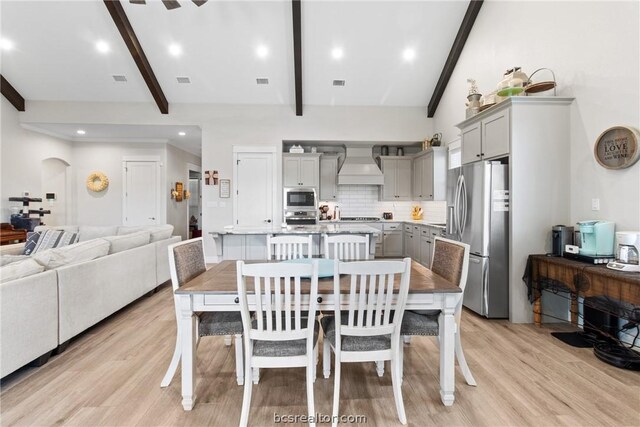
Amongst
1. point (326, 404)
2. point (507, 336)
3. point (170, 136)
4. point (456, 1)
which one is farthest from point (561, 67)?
point (170, 136)

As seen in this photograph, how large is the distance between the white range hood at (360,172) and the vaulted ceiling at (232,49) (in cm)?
126

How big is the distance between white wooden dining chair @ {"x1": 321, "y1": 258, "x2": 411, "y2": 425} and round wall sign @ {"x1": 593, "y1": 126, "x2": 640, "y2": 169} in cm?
242

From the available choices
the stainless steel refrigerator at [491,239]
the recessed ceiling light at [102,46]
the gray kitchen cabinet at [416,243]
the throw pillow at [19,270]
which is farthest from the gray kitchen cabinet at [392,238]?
the recessed ceiling light at [102,46]

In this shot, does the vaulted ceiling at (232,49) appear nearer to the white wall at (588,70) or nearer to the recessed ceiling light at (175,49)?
the recessed ceiling light at (175,49)

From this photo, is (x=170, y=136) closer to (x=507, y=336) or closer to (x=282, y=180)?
(x=282, y=180)

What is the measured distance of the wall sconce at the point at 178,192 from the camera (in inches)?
294

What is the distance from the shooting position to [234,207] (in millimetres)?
6113

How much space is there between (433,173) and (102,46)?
6.20m

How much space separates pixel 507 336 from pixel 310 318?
230 cm

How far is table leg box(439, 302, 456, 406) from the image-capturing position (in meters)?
1.78

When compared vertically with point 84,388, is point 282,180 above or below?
above

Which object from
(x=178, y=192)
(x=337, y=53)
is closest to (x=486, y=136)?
(x=337, y=53)

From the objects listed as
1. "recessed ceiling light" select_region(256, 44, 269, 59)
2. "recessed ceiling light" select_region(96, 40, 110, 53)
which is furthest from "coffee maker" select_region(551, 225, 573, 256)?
"recessed ceiling light" select_region(96, 40, 110, 53)

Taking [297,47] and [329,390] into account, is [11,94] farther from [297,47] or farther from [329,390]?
[329,390]
